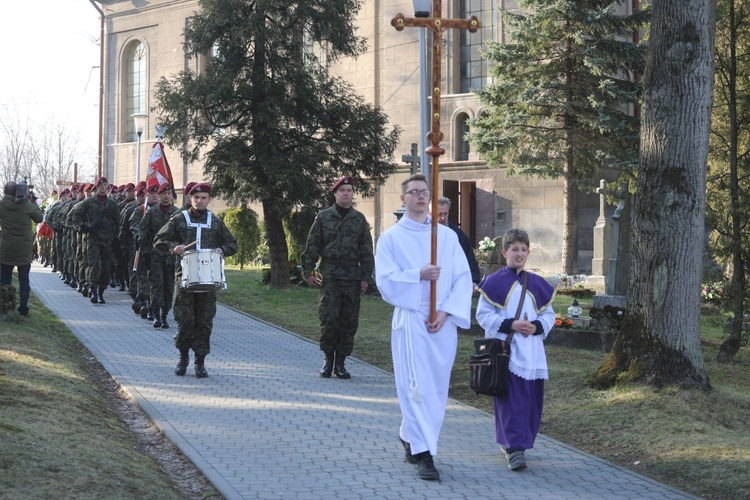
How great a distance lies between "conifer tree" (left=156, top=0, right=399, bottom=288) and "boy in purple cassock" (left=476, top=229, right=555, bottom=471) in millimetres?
13958

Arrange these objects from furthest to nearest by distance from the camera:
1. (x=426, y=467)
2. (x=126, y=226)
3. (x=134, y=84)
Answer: (x=134, y=84), (x=126, y=226), (x=426, y=467)

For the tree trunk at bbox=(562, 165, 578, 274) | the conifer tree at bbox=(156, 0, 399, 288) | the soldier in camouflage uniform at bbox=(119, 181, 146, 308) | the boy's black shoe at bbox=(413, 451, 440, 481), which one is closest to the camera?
the boy's black shoe at bbox=(413, 451, 440, 481)

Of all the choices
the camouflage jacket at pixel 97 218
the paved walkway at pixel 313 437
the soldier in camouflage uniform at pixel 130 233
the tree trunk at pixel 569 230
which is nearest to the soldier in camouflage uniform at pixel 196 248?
the paved walkway at pixel 313 437

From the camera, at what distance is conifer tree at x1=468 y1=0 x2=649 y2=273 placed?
2594 cm

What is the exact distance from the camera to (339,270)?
422 inches

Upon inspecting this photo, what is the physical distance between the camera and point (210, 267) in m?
10.5

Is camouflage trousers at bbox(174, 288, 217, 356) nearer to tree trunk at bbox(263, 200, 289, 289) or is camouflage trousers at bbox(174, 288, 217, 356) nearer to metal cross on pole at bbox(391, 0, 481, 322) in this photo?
metal cross on pole at bbox(391, 0, 481, 322)

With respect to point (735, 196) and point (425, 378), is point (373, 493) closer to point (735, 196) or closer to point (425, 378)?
point (425, 378)

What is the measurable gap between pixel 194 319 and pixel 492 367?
4763mm

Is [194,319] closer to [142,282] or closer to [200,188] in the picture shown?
[200,188]

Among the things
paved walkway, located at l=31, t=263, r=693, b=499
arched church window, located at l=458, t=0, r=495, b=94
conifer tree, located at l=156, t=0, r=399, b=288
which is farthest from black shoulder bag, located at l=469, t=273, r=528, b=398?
arched church window, located at l=458, t=0, r=495, b=94

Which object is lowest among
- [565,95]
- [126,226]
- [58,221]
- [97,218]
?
[126,226]

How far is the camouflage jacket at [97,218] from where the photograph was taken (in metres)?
18.0

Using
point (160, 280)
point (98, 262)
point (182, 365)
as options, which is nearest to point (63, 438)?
point (182, 365)
